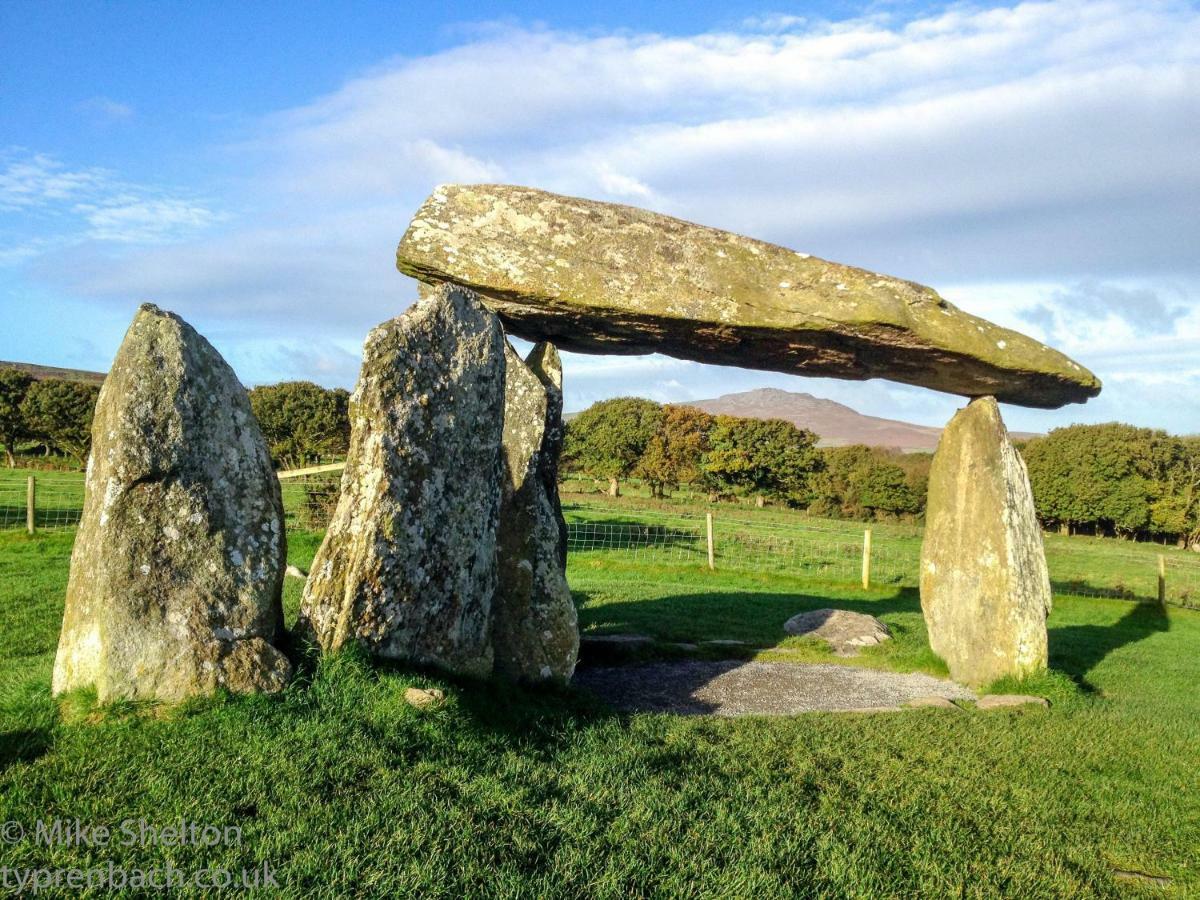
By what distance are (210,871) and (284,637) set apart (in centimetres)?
293

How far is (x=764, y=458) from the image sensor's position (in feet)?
152

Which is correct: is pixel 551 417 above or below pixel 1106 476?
above

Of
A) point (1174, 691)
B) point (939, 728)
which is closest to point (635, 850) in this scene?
point (939, 728)

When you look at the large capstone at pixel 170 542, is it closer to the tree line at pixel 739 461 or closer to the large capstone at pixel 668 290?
the large capstone at pixel 668 290

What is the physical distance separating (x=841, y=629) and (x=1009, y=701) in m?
4.07

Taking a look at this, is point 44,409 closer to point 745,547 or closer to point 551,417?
point 745,547

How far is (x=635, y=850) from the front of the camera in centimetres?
541

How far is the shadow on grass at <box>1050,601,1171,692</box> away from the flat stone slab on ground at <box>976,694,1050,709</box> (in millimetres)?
2253

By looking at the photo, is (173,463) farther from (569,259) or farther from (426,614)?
(569,259)

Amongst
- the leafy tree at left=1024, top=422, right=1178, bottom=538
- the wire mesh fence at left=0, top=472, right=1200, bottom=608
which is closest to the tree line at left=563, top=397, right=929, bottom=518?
the leafy tree at left=1024, top=422, right=1178, bottom=538

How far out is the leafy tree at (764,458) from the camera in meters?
46.1

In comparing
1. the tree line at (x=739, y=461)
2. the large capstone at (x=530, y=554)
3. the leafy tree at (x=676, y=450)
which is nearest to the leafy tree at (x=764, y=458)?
the tree line at (x=739, y=461)

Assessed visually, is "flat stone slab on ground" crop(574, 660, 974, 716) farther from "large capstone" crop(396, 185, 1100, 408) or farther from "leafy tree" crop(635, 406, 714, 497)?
"leafy tree" crop(635, 406, 714, 497)

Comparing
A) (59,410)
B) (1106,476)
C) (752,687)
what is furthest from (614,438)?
(752,687)
